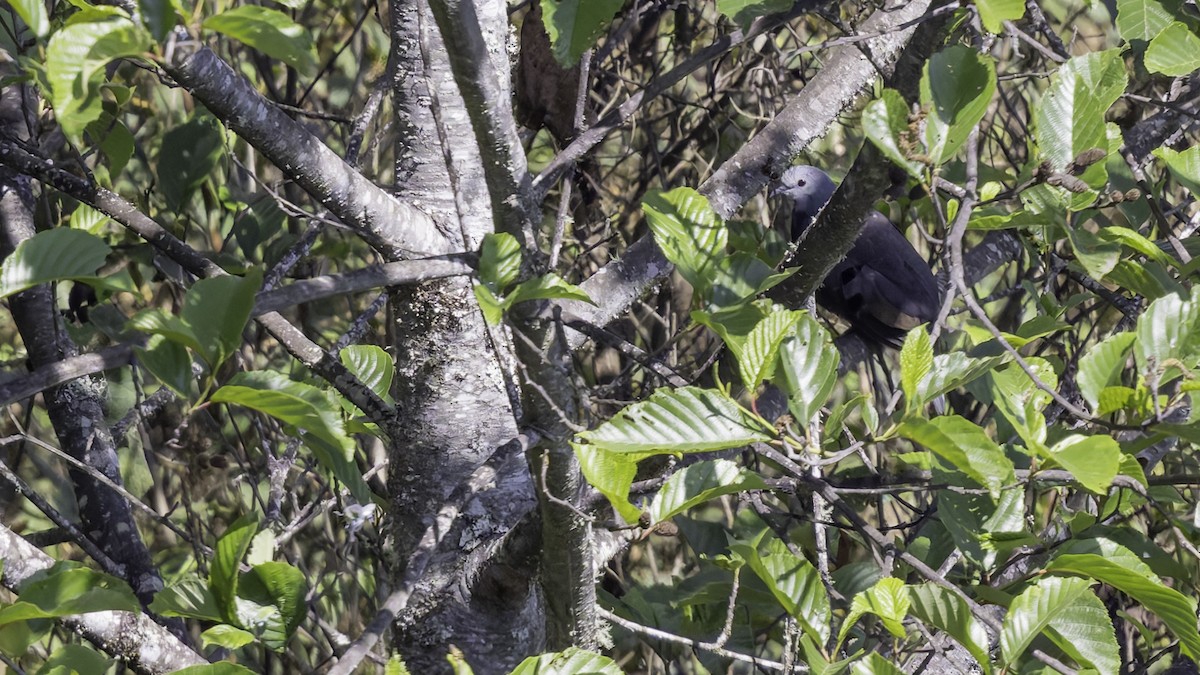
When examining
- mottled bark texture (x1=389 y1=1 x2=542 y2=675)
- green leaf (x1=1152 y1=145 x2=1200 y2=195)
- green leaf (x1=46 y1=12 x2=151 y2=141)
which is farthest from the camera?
mottled bark texture (x1=389 y1=1 x2=542 y2=675)

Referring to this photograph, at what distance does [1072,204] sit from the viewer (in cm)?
111

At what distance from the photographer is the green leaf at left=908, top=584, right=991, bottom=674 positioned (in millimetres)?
986

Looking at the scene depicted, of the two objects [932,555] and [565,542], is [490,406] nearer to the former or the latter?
[565,542]

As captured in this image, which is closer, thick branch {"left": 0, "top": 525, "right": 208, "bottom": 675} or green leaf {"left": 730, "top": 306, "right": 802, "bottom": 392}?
green leaf {"left": 730, "top": 306, "right": 802, "bottom": 392}

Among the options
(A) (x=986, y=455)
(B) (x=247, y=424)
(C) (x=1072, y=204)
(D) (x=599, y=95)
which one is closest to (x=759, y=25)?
(C) (x=1072, y=204)

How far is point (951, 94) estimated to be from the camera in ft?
3.31

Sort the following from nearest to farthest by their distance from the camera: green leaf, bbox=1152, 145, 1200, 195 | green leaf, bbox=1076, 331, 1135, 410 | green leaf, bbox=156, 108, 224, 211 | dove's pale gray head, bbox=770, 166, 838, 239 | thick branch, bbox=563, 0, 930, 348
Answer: green leaf, bbox=1076, 331, 1135, 410 → green leaf, bbox=1152, 145, 1200, 195 → thick branch, bbox=563, 0, 930, 348 → green leaf, bbox=156, 108, 224, 211 → dove's pale gray head, bbox=770, 166, 838, 239

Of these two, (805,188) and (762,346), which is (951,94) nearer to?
(762,346)

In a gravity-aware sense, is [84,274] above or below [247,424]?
above

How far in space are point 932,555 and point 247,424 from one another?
2.29 metres

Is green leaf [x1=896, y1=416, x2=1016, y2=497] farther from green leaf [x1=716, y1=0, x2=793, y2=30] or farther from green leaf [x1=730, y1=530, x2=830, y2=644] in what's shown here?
green leaf [x1=716, y1=0, x2=793, y2=30]

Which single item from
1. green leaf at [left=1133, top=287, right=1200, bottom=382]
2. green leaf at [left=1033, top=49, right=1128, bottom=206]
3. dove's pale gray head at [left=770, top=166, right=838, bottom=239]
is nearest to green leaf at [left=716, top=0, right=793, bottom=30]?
green leaf at [left=1033, top=49, right=1128, bottom=206]

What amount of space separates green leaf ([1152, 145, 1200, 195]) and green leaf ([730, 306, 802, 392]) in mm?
656

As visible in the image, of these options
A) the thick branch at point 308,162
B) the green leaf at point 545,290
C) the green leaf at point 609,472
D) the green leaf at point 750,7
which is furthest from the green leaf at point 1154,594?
the thick branch at point 308,162
